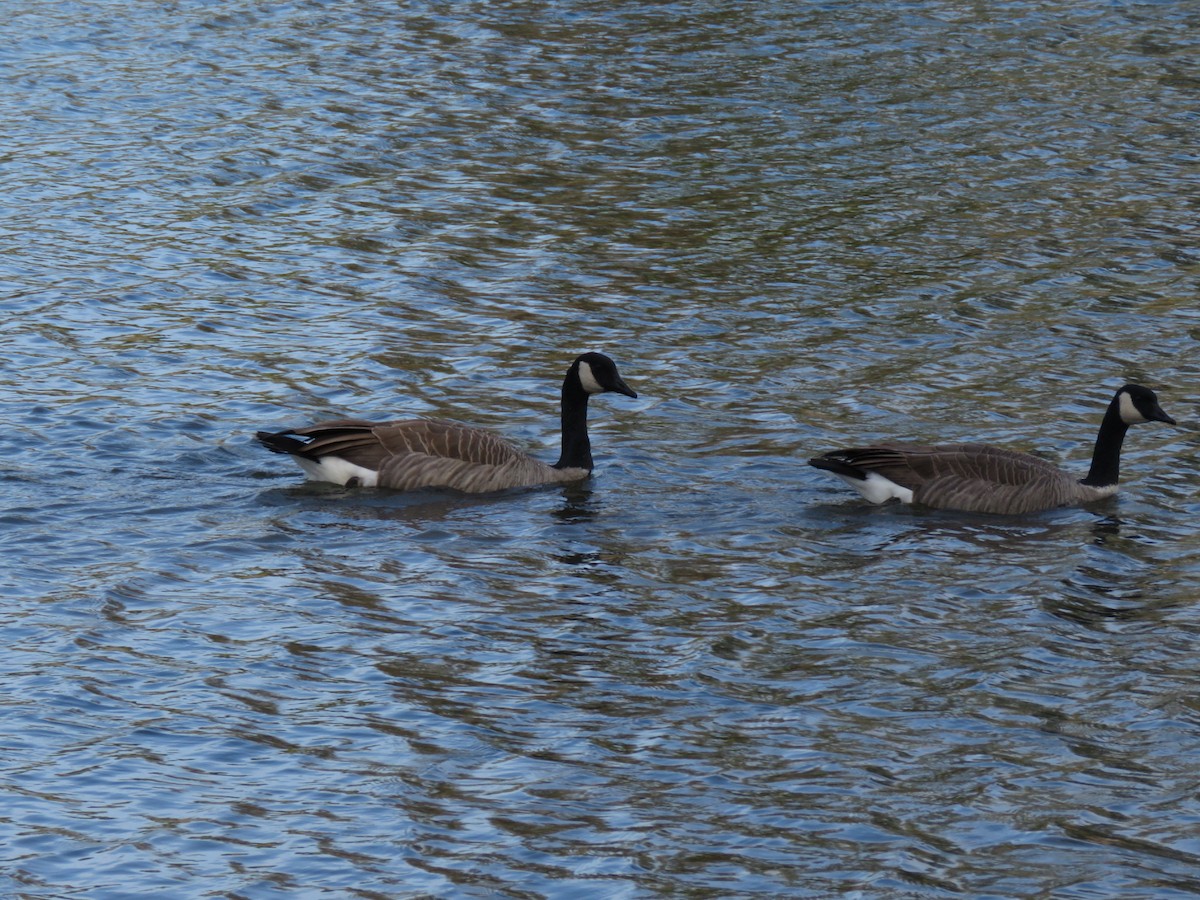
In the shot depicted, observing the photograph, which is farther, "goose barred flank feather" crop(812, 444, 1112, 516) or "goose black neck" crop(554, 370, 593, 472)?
"goose black neck" crop(554, 370, 593, 472)

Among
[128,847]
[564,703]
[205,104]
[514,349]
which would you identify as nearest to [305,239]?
[514,349]

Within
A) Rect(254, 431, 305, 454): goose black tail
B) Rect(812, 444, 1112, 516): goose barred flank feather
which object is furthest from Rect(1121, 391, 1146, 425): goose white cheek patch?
Rect(254, 431, 305, 454): goose black tail

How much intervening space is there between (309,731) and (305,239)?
1211 cm

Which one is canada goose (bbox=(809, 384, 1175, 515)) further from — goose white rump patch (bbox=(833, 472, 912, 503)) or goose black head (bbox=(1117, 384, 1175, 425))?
Answer: goose black head (bbox=(1117, 384, 1175, 425))

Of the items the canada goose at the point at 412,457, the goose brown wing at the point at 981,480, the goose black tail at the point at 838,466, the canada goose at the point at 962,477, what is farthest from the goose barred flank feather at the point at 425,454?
the goose brown wing at the point at 981,480

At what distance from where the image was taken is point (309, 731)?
9.35m

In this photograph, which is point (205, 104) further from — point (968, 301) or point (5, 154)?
point (968, 301)

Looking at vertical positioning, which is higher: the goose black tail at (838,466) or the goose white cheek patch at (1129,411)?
the goose white cheek patch at (1129,411)

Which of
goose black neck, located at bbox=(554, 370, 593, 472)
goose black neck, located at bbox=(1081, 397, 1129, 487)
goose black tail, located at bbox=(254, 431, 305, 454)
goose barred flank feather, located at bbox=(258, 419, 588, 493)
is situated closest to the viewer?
goose black tail, located at bbox=(254, 431, 305, 454)

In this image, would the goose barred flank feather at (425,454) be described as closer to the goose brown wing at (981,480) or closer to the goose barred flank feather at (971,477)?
the goose barred flank feather at (971,477)

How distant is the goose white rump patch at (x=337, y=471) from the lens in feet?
44.5

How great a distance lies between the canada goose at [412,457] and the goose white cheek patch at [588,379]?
0.84 meters

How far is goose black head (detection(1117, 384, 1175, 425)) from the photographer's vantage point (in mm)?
13516

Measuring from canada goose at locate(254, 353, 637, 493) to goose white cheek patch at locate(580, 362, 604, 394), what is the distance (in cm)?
84
